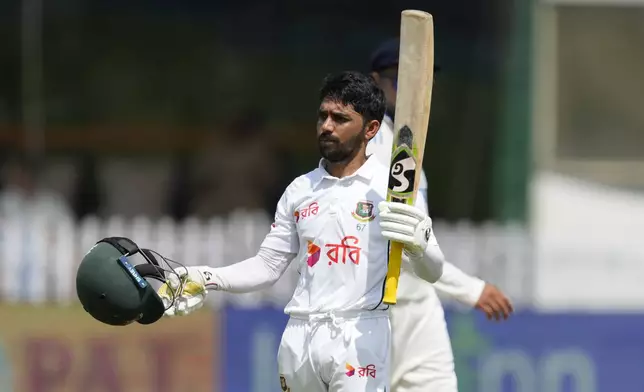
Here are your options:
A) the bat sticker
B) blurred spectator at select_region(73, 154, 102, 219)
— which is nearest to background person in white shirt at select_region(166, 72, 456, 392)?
the bat sticker

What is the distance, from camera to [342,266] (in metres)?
4.50

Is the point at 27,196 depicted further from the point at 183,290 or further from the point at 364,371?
the point at 364,371

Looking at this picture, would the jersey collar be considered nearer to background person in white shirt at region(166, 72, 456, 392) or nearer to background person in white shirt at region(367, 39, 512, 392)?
background person in white shirt at region(166, 72, 456, 392)

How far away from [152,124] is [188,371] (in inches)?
134

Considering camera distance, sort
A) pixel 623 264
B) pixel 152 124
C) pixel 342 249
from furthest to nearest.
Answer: pixel 152 124 → pixel 623 264 → pixel 342 249

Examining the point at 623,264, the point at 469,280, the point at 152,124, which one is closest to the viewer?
the point at 469,280

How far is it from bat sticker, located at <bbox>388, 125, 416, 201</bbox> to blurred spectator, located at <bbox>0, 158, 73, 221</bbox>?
5.21m

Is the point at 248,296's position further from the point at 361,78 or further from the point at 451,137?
the point at 361,78

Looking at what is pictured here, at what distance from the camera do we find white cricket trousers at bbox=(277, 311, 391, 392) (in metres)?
4.46

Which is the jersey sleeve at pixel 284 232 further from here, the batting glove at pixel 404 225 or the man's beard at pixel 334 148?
the batting glove at pixel 404 225

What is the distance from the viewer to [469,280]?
18.1ft

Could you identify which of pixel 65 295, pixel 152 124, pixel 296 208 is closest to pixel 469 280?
pixel 296 208

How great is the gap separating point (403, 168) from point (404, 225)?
0.26 meters

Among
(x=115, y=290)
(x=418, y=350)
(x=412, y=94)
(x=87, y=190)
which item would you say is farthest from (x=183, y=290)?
(x=87, y=190)
